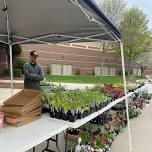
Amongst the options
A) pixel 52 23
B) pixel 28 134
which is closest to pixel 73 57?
pixel 52 23

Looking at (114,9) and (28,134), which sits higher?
(114,9)

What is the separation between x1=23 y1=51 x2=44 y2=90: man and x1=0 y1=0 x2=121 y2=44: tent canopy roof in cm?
61

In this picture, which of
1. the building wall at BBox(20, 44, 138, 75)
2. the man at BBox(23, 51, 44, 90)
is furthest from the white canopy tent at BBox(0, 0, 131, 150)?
the building wall at BBox(20, 44, 138, 75)

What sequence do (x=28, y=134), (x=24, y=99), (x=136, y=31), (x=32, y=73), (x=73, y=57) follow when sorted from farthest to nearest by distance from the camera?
1. (x=73, y=57)
2. (x=136, y=31)
3. (x=32, y=73)
4. (x=24, y=99)
5. (x=28, y=134)

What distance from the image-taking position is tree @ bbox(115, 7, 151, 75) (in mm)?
27844

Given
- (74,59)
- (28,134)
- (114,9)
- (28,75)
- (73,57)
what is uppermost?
(114,9)

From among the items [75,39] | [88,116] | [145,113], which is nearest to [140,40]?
[145,113]

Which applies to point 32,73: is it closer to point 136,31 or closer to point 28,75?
point 28,75

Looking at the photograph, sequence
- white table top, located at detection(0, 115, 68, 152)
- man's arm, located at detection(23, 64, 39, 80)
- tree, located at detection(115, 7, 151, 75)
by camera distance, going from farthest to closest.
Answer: tree, located at detection(115, 7, 151, 75), man's arm, located at detection(23, 64, 39, 80), white table top, located at detection(0, 115, 68, 152)

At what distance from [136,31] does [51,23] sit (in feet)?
79.4

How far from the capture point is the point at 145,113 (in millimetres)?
8492

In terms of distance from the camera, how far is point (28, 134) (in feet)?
9.03

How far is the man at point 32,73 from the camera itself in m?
4.88

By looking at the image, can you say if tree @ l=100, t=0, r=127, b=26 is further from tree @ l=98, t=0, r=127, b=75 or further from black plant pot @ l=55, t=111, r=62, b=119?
black plant pot @ l=55, t=111, r=62, b=119
